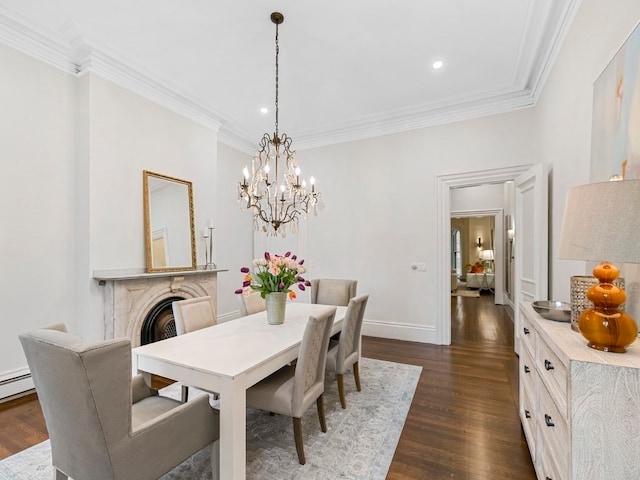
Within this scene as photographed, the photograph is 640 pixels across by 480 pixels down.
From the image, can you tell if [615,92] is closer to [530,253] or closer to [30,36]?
[530,253]

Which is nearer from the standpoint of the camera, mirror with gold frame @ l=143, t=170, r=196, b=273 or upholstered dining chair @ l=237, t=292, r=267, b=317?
upholstered dining chair @ l=237, t=292, r=267, b=317

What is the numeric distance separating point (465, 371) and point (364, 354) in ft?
3.85

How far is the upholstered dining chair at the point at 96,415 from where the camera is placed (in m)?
1.16

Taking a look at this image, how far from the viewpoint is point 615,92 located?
1.60m

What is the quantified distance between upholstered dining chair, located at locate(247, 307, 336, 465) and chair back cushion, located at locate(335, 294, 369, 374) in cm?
39

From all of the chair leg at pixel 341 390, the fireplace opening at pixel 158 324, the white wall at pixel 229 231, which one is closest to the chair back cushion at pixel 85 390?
the chair leg at pixel 341 390

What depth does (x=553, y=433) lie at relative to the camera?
1.34 metres

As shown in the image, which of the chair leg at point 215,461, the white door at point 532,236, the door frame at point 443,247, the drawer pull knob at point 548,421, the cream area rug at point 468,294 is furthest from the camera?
the cream area rug at point 468,294

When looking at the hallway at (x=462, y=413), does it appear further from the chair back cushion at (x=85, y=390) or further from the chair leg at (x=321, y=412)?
the chair back cushion at (x=85, y=390)

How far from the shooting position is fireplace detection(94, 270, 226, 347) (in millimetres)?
3088

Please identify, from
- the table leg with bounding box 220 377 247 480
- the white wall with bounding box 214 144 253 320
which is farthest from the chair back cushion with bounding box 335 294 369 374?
the white wall with bounding box 214 144 253 320

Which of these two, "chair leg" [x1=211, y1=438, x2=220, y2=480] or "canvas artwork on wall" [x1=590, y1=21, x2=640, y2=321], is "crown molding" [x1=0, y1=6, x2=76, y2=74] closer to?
"chair leg" [x1=211, y1=438, x2=220, y2=480]

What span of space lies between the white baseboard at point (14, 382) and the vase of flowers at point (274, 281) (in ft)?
7.20

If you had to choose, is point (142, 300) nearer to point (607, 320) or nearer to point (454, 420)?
point (454, 420)
